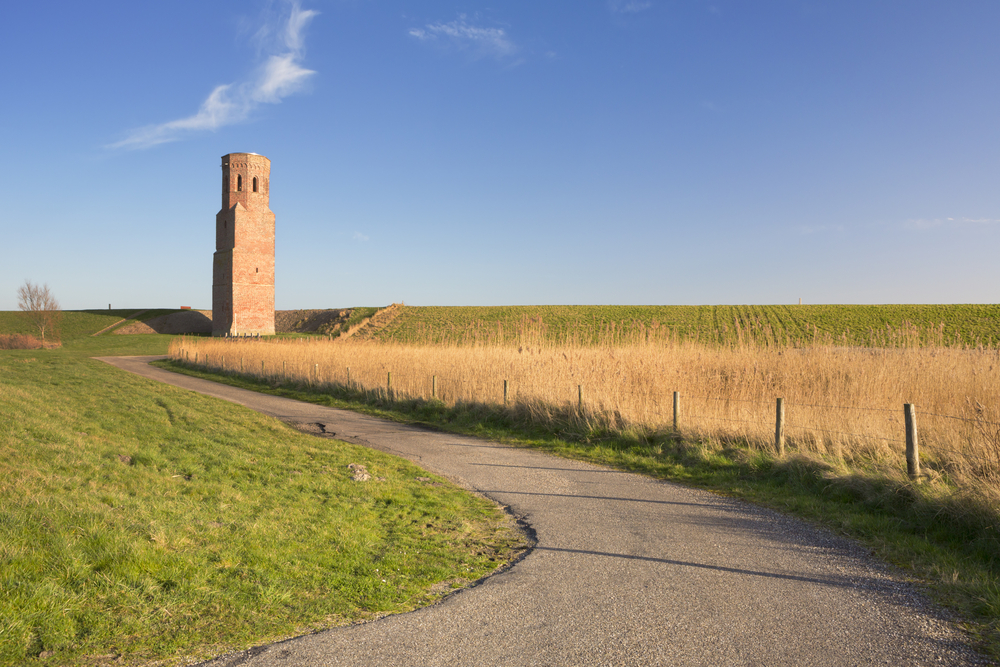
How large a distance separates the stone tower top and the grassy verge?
5150cm

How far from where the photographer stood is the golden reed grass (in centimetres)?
790

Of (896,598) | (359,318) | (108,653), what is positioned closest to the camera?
(108,653)

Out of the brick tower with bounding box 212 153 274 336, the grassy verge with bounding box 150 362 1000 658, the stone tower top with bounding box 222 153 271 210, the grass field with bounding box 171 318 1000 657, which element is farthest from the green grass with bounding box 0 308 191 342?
the grassy verge with bounding box 150 362 1000 658

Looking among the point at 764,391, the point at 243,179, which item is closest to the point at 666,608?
the point at 764,391

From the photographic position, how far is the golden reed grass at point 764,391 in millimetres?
7898

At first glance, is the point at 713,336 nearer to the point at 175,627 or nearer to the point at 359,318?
the point at 175,627

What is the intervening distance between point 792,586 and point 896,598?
→ 714 millimetres

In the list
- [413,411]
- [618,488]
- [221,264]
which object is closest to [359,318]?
[221,264]

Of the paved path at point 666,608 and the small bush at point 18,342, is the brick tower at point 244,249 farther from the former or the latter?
the paved path at point 666,608

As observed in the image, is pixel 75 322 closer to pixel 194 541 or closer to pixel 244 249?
pixel 244 249

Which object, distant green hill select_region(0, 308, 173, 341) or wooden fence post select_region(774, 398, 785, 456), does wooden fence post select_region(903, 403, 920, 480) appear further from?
distant green hill select_region(0, 308, 173, 341)

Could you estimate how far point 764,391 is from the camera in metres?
11.1

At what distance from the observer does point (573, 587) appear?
14.8 ft

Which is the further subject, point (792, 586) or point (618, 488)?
point (618, 488)
